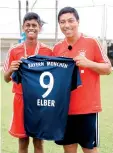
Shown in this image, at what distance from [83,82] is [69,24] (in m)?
0.56

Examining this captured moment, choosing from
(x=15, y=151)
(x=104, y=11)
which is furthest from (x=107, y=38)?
(x=15, y=151)

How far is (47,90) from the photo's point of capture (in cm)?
337

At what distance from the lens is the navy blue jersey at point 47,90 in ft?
10.9

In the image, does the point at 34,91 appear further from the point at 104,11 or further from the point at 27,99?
the point at 104,11

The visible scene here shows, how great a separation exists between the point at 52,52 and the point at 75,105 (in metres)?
0.63

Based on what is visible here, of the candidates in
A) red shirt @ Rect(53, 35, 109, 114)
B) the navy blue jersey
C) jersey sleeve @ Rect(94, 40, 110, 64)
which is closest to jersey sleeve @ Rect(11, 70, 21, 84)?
the navy blue jersey

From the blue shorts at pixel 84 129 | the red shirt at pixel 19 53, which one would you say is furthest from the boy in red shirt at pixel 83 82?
the red shirt at pixel 19 53

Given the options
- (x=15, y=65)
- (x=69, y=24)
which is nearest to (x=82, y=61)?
(x=69, y=24)

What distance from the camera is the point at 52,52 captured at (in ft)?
11.8

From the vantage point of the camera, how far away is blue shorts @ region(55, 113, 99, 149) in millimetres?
3367

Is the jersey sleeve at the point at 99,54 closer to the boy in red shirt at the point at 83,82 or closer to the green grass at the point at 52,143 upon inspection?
the boy in red shirt at the point at 83,82

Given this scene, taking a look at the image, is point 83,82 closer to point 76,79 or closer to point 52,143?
point 76,79

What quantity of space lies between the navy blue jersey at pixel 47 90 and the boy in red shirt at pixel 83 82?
0.08 meters

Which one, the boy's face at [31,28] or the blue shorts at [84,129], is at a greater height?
the boy's face at [31,28]
